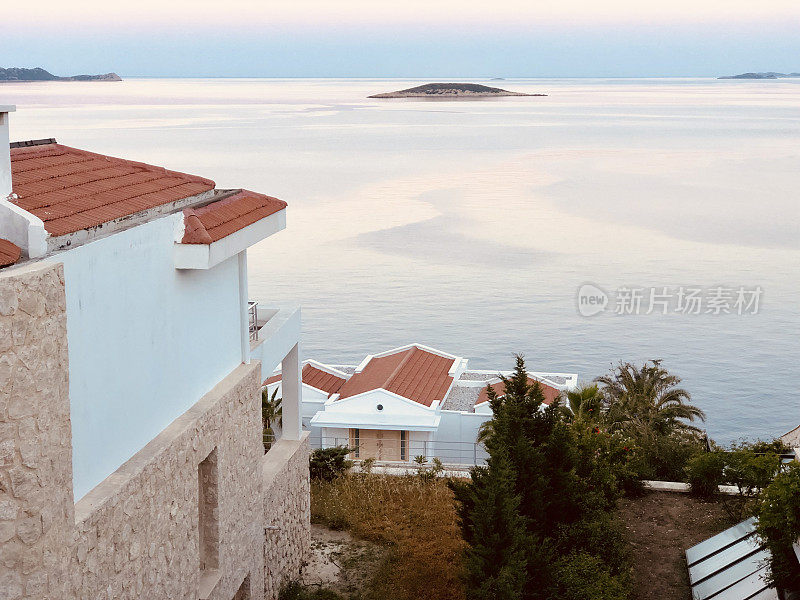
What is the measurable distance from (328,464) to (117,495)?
1188cm

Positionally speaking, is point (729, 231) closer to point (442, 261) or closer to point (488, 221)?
point (488, 221)

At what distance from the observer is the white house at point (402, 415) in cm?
2972

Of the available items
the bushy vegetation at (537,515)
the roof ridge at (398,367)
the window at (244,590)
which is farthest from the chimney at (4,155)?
the roof ridge at (398,367)

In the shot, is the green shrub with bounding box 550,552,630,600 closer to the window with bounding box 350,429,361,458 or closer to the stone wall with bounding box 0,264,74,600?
the stone wall with bounding box 0,264,74,600

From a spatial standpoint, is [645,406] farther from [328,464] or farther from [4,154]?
[4,154]

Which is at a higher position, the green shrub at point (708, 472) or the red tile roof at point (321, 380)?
the green shrub at point (708, 472)

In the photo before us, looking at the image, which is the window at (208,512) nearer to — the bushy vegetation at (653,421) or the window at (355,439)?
the bushy vegetation at (653,421)

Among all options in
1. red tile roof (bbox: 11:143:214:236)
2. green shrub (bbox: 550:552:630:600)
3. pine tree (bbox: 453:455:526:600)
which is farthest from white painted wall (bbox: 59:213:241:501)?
green shrub (bbox: 550:552:630:600)

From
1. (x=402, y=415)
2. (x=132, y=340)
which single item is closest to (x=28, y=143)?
(x=132, y=340)

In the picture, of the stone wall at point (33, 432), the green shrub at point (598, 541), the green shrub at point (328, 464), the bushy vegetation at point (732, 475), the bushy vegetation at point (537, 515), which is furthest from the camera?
the green shrub at point (328, 464)

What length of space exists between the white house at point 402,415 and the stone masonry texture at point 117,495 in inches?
619

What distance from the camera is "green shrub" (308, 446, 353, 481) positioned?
64.9ft

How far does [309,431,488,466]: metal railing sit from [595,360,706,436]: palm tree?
476cm

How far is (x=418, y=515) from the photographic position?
57.3 feet
